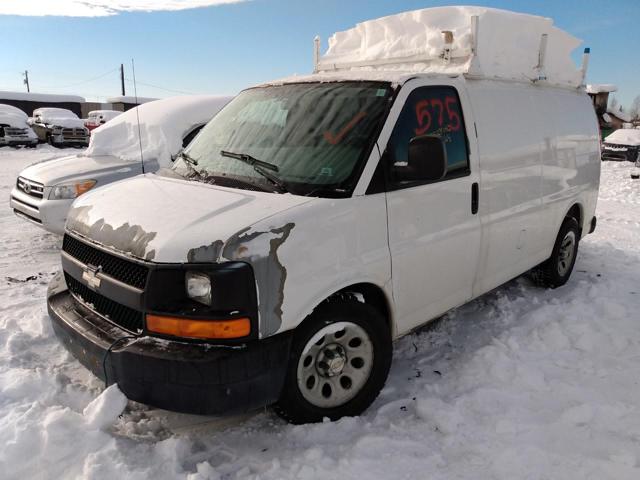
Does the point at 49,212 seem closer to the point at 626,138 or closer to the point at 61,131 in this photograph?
the point at 626,138

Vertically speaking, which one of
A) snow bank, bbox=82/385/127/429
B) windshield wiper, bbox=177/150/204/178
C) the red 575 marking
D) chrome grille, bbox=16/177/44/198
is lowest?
snow bank, bbox=82/385/127/429

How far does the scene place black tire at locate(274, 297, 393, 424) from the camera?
2646mm

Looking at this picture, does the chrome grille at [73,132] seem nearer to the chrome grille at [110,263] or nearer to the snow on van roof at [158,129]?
the snow on van roof at [158,129]

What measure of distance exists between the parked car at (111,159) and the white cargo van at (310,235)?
2908 mm

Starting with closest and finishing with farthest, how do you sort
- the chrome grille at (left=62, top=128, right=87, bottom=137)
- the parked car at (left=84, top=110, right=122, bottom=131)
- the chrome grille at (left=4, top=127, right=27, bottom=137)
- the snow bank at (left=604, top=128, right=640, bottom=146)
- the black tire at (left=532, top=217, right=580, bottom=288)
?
the black tire at (left=532, top=217, right=580, bottom=288), the snow bank at (left=604, top=128, right=640, bottom=146), the chrome grille at (left=4, top=127, right=27, bottom=137), the chrome grille at (left=62, top=128, right=87, bottom=137), the parked car at (left=84, top=110, right=122, bottom=131)

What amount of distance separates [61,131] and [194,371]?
24818mm

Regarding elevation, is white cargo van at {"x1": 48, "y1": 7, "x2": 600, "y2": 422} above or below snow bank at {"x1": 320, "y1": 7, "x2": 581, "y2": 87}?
below

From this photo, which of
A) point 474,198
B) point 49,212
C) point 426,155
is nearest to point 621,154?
point 474,198

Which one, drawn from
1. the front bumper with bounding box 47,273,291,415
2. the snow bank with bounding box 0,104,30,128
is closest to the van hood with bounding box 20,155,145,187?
the front bumper with bounding box 47,273,291,415

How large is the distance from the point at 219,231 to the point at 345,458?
1329 millimetres

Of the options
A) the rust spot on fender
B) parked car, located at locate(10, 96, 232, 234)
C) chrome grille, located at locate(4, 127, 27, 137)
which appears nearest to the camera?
the rust spot on fender

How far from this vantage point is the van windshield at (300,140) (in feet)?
9.53

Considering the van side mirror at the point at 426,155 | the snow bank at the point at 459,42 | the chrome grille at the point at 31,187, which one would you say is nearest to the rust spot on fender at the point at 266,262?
the van side mirror at the point at 426,155

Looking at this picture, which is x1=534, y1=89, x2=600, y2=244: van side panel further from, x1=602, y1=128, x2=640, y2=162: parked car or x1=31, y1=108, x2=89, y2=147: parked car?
x1=31, y1=108, x2=89, y2=147: parked car
